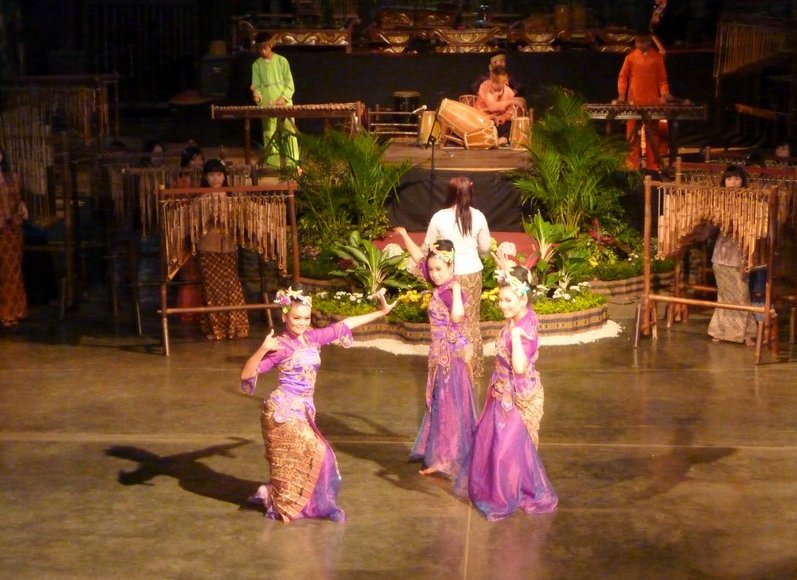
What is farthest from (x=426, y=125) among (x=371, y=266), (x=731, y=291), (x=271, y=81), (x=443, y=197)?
(x=731, y=291)

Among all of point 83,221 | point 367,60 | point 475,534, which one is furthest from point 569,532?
point 367,60

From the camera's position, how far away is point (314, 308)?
41.9 ft

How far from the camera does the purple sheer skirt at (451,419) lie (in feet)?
28.8

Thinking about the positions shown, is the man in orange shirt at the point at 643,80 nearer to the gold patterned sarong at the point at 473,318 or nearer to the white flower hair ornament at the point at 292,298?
the gold patterned sarong at the point at 473,318

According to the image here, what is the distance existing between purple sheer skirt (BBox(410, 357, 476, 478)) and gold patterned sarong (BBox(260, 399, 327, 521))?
1085 millimetres

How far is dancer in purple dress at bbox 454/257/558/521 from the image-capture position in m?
7.89

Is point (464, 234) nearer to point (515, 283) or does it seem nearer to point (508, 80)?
point (515, 283)

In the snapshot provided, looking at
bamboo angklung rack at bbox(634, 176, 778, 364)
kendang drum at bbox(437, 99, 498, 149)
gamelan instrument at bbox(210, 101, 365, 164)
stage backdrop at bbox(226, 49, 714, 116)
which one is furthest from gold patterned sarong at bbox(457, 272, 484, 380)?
stage backdrop at bbox(226, 49, 714, 116)

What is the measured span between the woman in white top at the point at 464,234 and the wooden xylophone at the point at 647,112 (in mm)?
6110

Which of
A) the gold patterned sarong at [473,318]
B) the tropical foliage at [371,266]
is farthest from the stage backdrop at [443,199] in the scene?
the gold patterned sarong at [473,318]

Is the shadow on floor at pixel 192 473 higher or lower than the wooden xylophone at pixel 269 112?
lower

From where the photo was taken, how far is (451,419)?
8.80 metres

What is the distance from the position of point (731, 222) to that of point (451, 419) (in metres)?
3.81

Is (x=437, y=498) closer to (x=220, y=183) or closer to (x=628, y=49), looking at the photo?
(x=220, y=183)
